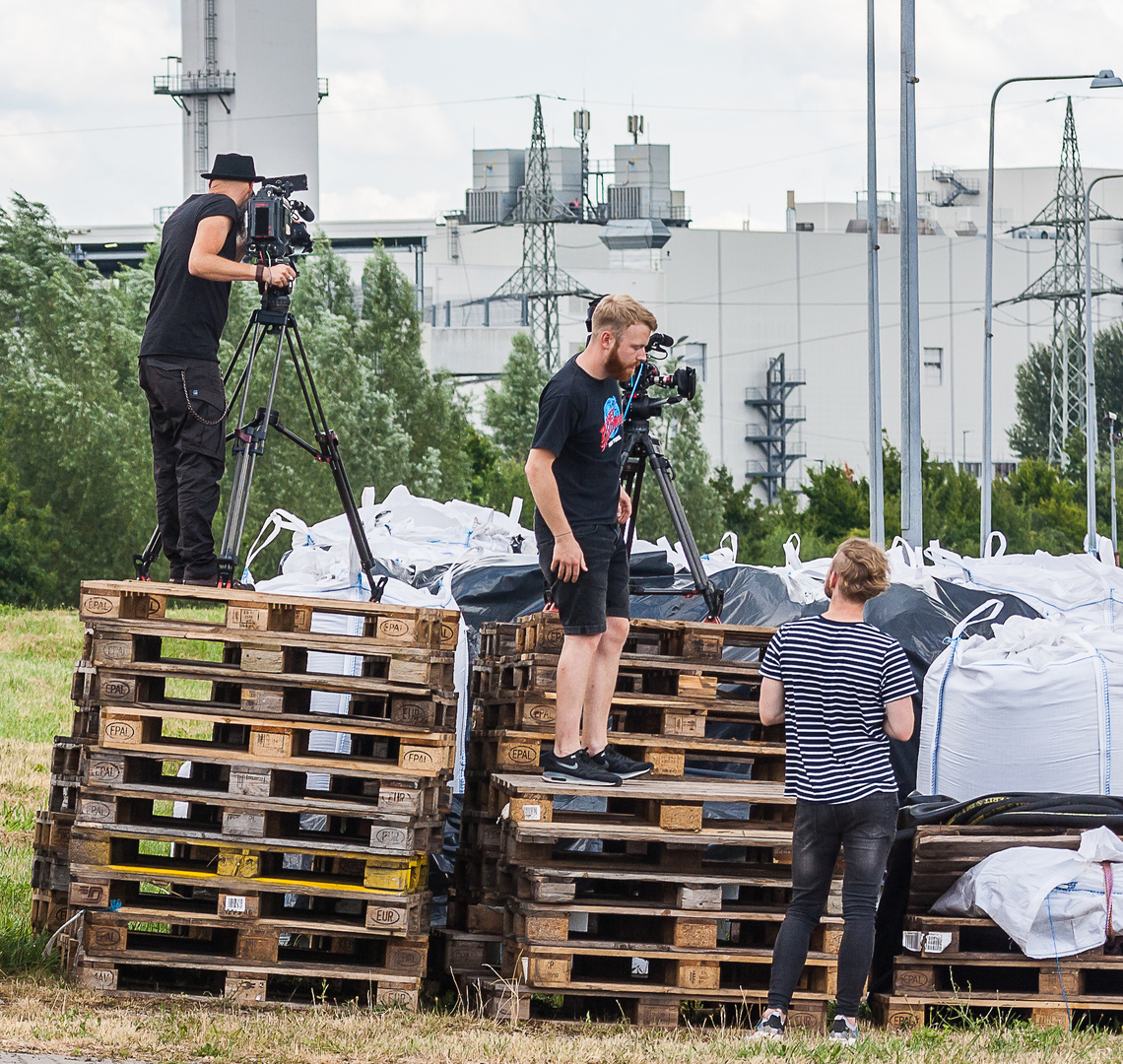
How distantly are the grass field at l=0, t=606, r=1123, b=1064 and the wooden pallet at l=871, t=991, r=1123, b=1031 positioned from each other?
122 mm

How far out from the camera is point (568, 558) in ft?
21.3

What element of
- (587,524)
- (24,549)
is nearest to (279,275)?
(587,524)

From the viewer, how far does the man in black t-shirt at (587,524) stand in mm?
6484

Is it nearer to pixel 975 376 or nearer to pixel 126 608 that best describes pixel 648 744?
pixel 126 608

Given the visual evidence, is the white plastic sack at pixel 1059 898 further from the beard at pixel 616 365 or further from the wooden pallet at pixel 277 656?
the beard at pixel 616 365

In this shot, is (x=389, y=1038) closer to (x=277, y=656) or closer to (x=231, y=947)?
(x=231, y=947)

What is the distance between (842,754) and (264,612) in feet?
8.25

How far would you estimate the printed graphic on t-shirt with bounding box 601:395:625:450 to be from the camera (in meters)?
6.62

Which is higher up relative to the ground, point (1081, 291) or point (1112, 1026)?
point (1081, 291)

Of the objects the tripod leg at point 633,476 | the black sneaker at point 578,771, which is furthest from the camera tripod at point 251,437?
the black sneaker at point 578,771

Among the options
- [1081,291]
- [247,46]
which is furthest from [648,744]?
[247,46]

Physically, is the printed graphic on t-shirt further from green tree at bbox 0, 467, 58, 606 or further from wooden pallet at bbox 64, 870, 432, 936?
green tree at bbox 0, 467, 58, 606

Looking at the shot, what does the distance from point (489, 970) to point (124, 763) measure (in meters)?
1.90

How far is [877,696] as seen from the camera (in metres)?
5.81
